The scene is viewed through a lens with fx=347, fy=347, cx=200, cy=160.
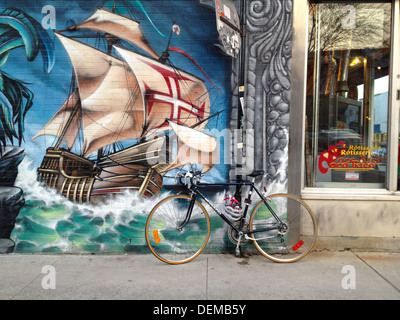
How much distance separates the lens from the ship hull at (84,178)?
189 inches

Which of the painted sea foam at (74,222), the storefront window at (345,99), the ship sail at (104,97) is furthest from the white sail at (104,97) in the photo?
the storefront window at (345,99)

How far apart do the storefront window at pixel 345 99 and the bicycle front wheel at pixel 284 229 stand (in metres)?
0.66

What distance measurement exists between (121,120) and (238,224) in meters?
2.11

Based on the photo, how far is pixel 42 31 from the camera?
185 inches

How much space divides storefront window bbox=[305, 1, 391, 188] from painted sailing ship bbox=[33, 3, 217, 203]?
5.21 ft

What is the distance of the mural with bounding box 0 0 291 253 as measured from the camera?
15.4ft

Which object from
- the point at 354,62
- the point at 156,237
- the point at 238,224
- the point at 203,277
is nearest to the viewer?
the point at 203,277

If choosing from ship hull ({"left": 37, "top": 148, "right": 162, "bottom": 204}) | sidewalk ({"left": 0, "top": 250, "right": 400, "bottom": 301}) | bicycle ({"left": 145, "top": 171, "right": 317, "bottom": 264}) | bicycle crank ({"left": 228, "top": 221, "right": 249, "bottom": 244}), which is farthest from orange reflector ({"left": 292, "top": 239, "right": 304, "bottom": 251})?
ship hull ({"left": 37, "top": 148, "right": 162, "bottom": 204})

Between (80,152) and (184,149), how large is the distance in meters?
1.43

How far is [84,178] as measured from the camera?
4797mm

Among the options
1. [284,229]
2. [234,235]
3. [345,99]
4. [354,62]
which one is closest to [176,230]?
[234,235]

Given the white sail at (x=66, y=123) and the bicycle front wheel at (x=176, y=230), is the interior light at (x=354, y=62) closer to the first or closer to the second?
the bicycle front wheel at (x=176, y=230)

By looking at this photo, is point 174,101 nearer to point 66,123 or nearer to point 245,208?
point 66,123

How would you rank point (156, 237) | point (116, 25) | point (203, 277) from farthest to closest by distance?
point (116, 25), point (156, 237), point (203, 277)
